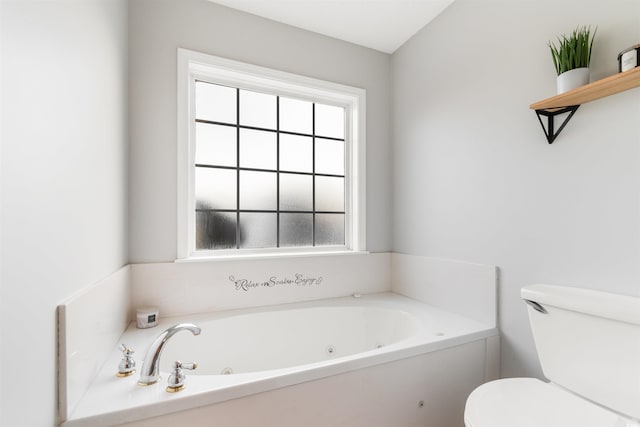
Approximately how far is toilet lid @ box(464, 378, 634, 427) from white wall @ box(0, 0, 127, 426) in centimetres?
118

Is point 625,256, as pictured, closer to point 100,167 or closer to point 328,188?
point 328,188

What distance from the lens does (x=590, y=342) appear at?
1020mm

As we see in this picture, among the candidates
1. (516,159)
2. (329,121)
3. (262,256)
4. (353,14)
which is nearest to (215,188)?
(262,256)

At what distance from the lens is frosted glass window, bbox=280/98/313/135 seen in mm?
2115

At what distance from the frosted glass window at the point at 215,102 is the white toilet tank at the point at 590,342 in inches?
75.2

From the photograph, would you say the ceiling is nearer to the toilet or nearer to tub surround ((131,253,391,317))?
tub surround ((131,253,391,317))

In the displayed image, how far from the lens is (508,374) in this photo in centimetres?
144

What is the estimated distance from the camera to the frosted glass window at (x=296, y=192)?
210cm

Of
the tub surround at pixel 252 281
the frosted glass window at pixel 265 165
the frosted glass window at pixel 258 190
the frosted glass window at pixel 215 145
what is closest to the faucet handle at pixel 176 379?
the tub surround at pixel 252 281

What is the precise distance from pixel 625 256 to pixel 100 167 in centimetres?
197

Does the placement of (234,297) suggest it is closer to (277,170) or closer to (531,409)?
(277,170)

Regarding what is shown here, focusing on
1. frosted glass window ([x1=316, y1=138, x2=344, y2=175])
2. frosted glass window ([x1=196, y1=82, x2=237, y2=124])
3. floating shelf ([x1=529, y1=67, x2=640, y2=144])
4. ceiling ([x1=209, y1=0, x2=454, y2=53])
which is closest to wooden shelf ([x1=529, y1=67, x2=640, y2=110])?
floating shelf ([x1=529, y1=67, x2=640, y2=144])

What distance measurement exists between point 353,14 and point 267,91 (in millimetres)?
732

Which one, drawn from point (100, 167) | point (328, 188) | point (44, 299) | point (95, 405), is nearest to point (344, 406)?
point (95, 405)
